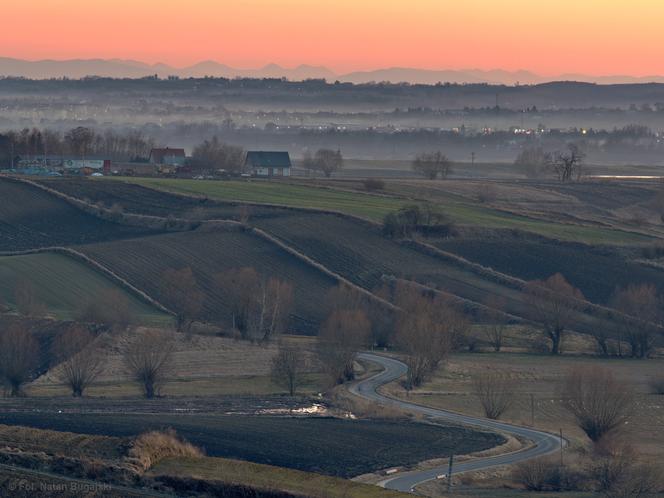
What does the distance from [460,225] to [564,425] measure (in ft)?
122

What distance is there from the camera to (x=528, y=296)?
6197cm

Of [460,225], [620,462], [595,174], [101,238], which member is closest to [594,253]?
[460,225]

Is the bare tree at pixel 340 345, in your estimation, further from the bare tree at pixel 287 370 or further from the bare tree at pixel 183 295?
the bare tree at pixel 183 295

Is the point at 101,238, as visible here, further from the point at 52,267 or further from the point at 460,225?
the point at 460,225

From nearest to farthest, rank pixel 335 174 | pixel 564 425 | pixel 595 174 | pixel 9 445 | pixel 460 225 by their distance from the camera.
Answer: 1. pixel 9 445
2. pixel 564 425
3. pixel 460 225
4. pixel 335 174
5. pixel 595 174

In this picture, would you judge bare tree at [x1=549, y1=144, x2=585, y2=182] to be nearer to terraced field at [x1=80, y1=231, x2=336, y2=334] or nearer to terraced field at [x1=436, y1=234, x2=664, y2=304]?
terraced field at [x1=436, y1=234, x2=664, y2=304]

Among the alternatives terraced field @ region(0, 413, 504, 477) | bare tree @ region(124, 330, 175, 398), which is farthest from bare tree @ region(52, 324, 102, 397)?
terraced field @ region(0, 413, 504, 477)

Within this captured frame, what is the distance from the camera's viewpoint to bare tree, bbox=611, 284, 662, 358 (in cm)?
5744

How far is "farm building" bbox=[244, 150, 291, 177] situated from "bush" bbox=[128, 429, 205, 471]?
88706 millimetres

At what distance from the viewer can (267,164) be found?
386 ft

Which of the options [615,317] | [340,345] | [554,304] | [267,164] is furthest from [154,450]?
[267,164]

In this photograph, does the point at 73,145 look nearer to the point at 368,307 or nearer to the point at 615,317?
the point at 368,307

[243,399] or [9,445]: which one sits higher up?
[9,445]

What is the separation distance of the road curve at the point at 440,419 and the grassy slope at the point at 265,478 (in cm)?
522
